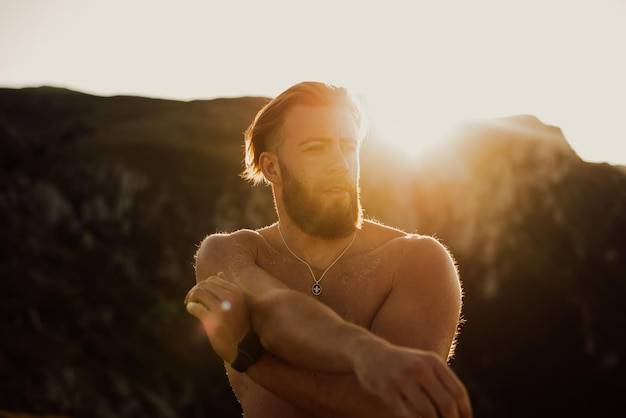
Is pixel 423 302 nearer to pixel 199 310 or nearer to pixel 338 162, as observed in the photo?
pixel 338 162

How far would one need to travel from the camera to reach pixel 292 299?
11.9ft

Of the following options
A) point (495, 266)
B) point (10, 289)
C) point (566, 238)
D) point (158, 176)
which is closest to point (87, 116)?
point (158, 176)

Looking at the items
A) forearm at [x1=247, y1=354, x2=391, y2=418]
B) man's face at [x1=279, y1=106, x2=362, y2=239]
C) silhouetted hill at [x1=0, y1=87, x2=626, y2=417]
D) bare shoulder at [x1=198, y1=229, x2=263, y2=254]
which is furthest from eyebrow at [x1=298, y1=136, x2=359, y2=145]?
silhouetted hill at [x1=0, y1=87, x2=626, y2=417]

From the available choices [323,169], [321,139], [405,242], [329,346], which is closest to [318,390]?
[329,346]

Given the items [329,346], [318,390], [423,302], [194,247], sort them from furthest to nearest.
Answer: [194,247] < [423,302] < [318,390] < [329,346]

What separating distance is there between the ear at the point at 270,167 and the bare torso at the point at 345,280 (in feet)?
1.65

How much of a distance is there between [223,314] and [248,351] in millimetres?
294

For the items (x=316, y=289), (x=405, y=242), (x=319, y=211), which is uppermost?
(x=319, y=211)

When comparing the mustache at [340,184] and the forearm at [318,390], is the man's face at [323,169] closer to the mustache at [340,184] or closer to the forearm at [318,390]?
the mustache at [340,184]

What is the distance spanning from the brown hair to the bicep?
4.01 ft

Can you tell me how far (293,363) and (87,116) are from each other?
19891cm

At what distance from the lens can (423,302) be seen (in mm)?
4164

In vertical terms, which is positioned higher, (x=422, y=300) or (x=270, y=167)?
(x=270, y=167)

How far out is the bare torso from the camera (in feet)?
14.7
